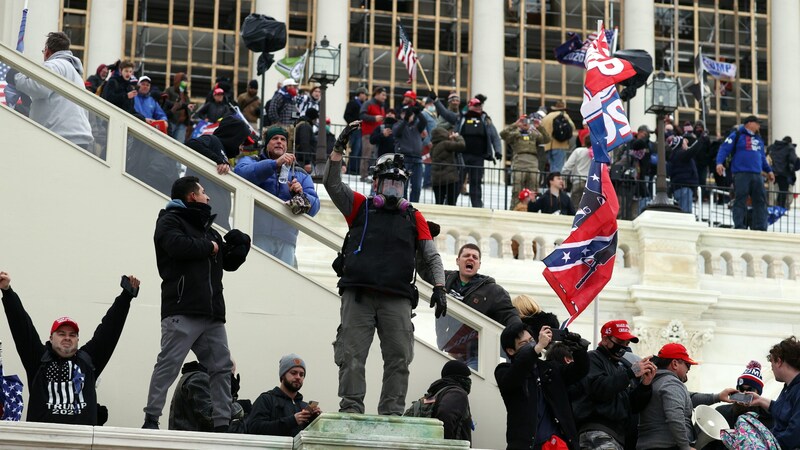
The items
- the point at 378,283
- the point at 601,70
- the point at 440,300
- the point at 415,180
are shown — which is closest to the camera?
the point at 378,283

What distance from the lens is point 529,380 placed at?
11.2 m

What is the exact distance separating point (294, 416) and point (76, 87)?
3782 millimetres

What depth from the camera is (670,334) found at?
21.3 metres

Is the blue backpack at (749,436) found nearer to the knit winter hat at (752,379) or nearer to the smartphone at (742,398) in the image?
the smartphone at (742,398)

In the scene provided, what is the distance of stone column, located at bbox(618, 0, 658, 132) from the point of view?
37.9 meters

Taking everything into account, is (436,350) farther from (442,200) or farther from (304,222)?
(442,200)

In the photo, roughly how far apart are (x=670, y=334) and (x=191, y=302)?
11257 mm

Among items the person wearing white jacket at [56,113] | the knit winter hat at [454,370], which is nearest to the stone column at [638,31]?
the person wearing white jacket at [56,113]

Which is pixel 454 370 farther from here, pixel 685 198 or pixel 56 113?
pixel 685 198

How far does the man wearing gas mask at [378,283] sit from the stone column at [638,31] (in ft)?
89.2

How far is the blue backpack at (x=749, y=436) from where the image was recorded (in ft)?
35.5

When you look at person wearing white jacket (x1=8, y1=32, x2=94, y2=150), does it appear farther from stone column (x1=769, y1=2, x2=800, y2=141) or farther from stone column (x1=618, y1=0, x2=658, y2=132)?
stone column (x1=769, y1=2, x2=800, y2=141)

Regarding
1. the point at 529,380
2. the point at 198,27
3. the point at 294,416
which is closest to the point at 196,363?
the point at 294,416

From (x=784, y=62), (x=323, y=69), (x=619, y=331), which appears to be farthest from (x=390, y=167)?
(x=784, y=62)
